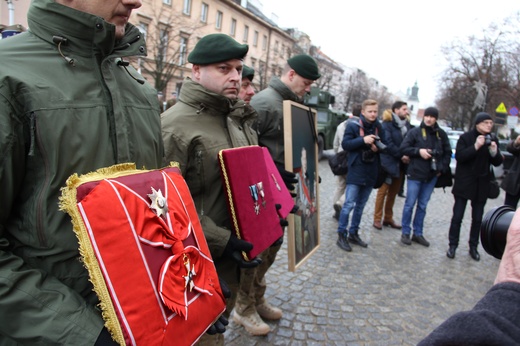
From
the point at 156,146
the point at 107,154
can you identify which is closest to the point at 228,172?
the point at 156,146

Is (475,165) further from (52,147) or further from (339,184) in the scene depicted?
(52,147)

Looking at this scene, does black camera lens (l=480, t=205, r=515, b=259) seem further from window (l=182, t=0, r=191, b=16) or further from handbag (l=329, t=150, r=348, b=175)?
window (l=182, t=0, r=191, b=16)

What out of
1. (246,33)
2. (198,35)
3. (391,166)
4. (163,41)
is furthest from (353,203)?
(246,33)

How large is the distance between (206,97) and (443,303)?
3.42 metres

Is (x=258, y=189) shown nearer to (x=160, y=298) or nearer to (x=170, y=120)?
(x=170, y=120)

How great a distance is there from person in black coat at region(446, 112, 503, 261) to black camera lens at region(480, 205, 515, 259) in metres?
4.24

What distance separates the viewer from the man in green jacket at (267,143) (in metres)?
3.09

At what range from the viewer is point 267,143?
10.6ft

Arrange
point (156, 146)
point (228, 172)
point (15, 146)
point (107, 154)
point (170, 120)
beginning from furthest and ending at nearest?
point (170, 120), point (228, 172), point (156, 146), point (107, 154), point (15, 146)

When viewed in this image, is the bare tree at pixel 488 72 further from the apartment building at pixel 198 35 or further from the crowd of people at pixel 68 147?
the crowd of people at pixel 68 147

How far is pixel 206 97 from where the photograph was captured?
2.11 meters

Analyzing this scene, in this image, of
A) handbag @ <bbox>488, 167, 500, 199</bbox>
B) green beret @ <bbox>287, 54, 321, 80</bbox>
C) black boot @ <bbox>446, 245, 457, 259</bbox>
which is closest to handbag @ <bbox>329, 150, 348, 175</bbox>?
black boot @ <bbox>446, 245, 457, 259</bbox>

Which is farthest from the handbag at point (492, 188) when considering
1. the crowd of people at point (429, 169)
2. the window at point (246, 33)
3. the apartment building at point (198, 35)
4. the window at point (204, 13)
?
the window at point (246, 33)

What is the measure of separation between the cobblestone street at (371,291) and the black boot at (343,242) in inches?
3.5
